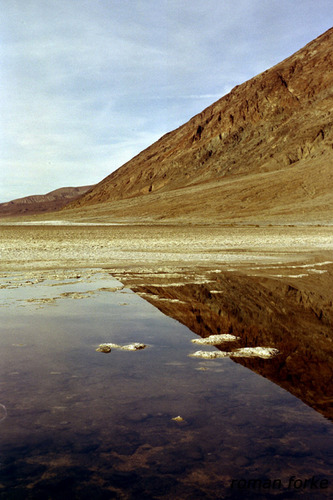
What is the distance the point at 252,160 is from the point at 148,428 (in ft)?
313

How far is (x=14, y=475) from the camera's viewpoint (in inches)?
115

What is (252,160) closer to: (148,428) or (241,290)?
(241,290)

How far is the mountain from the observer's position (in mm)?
77000

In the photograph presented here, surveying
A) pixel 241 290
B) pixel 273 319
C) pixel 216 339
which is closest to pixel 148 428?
pixel 216 339

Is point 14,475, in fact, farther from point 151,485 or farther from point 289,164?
point 289,164

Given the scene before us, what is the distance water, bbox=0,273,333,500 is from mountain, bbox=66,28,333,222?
6026 centimetres

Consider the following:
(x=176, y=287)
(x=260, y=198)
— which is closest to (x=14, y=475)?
(x=176, y=287)

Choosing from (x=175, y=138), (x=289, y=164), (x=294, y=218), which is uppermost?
(x=175, y=138)

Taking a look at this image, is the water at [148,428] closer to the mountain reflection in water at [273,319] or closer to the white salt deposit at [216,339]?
the white salt deposit at [216,339]

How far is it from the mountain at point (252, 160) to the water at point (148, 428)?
60259mm

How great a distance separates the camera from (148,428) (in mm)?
3535

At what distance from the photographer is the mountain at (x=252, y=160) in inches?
3031

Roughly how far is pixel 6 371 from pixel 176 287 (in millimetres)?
5930

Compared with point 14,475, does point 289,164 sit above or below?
above
